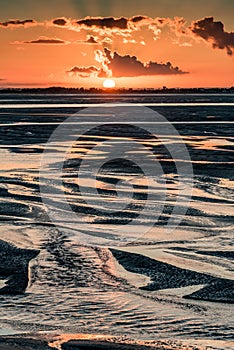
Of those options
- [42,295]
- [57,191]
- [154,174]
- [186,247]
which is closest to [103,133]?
[154,174]

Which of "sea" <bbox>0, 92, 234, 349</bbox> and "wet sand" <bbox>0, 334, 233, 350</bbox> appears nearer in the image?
"wet sand" <bbox>0, 334, 233, 350</bbox>

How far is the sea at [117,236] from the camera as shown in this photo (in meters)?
7.16

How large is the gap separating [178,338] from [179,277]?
2.20 meters

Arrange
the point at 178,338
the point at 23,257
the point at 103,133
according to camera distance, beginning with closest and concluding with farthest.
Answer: the point at 178,338 < the point at 23,257 < the point at 103,133

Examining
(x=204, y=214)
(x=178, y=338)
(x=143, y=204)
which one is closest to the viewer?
(x=178, y=338)

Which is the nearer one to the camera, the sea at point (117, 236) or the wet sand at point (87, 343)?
the wet sand at point (87, 343)

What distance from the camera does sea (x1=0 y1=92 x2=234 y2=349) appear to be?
7.16 metres

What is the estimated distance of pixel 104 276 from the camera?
345 inches

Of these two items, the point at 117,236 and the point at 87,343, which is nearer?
the point at 87,343

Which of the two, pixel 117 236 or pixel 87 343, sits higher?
pixel 117 236

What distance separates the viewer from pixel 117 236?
11117 mm

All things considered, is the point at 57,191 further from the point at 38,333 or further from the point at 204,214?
the point at 38,333

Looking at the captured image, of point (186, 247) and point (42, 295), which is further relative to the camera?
point (186, 247)

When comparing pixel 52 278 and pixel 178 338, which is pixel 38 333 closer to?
pixel 178 338
